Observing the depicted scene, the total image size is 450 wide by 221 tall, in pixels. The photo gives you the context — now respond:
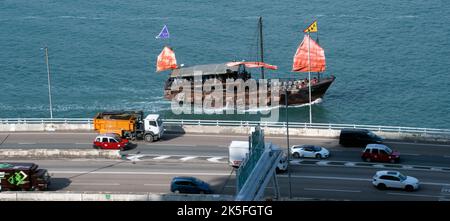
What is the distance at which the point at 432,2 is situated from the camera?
11831cm

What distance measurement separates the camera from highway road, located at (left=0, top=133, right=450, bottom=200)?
142ft

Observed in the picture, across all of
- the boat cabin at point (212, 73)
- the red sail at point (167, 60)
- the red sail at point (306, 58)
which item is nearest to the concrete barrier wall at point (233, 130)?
the red sail at point (306, 58)

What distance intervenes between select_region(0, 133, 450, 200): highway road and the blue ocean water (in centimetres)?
2581

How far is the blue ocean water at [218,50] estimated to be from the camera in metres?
82.8

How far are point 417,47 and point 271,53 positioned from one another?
63.3ft

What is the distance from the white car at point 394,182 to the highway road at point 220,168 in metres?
0.36

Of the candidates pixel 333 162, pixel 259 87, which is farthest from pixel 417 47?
pixel 333 162

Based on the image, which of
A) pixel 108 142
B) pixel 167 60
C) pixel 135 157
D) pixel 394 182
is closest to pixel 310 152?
pixel 394 182

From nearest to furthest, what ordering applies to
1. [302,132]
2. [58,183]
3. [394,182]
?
[394,182] < [58,183] < [302,132]

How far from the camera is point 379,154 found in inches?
1889

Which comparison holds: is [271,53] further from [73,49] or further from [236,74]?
[73,49]

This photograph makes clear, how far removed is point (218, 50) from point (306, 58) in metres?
29.3

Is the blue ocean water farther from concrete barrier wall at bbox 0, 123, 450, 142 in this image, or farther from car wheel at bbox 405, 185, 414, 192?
car wheel at bbox 405, 185, 414, 192

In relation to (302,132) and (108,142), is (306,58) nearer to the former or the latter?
(302,132)
